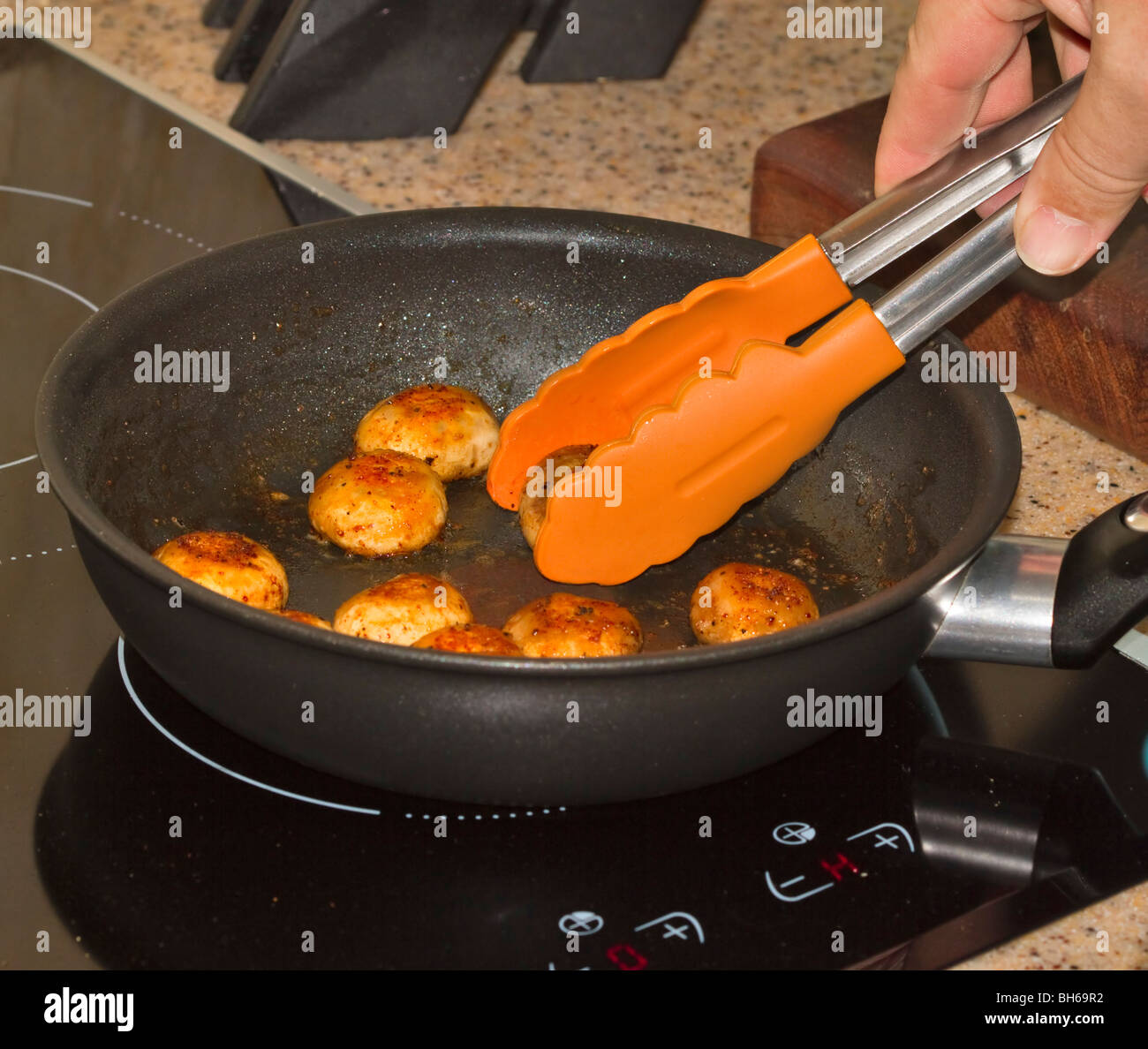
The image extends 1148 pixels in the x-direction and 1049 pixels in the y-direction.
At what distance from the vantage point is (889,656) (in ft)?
2.84

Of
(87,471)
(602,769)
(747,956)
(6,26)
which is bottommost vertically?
(747,956)

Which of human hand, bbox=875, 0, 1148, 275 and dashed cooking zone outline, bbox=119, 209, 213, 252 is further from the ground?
human hand, bbox=875, 0, 1148, 275

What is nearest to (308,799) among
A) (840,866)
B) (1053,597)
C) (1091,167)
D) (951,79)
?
(840,866)

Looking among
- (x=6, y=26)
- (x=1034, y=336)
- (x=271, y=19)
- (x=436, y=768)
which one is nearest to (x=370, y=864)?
(x=436, y=768)

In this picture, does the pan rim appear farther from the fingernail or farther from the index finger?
the index finger

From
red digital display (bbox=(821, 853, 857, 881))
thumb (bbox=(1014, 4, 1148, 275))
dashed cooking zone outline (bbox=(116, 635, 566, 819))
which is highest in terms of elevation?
thumb (bbox=(1014, 4, 1148, 275))

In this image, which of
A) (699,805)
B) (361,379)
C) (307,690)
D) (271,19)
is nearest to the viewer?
(307,690)

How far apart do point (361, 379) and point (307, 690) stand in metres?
0.56

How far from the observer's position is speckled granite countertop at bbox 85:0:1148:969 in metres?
1.68

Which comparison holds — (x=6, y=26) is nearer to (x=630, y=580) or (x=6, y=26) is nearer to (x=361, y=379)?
(x=361, y=379)

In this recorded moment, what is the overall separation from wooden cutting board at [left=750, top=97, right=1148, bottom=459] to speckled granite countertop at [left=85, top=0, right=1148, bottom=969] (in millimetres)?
53

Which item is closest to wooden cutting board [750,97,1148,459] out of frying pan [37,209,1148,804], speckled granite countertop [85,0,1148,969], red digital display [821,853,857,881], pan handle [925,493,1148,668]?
speckled granite countertop [85,0,1148,969]

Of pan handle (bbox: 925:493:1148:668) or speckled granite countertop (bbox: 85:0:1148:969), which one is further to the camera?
speckled granite countertop (bbox: 85:0:1148:969)

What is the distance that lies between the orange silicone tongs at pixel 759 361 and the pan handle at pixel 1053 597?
0.54 feet
